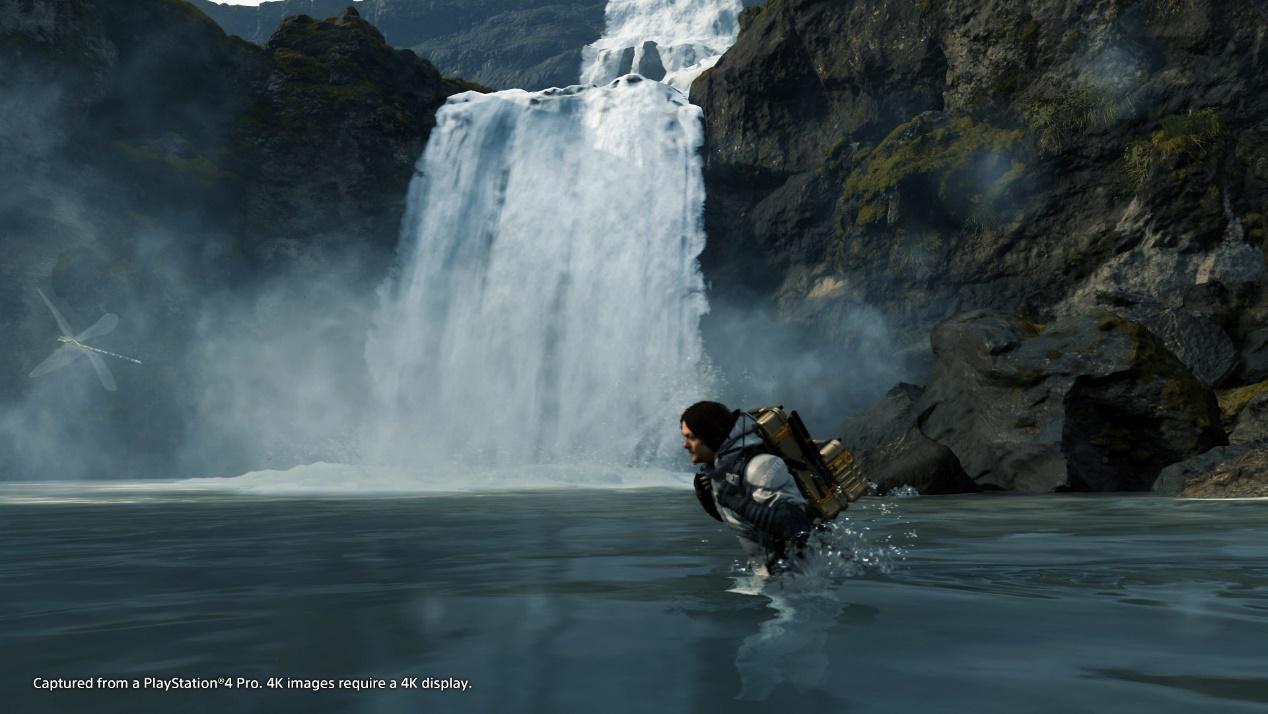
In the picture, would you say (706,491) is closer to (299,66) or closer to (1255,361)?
(1255,361)

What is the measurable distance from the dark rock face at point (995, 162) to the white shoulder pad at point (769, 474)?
63.9 feet

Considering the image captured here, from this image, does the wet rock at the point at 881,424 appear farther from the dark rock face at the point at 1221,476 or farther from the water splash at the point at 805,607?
the water splash at the point at 805,607

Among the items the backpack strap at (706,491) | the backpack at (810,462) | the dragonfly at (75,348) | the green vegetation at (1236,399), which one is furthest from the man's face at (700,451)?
the dragonfly at (75,348)

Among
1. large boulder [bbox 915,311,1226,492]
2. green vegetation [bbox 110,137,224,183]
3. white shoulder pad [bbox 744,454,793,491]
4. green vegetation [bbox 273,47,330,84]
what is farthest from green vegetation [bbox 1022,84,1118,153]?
green vegetation [bbox 110,137,224,183]

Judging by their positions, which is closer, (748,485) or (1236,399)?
(748,485)

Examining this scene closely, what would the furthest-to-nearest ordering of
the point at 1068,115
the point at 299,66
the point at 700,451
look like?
the point at 299,66
the point at 1068,115
the point at 700,451

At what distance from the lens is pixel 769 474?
5.40 metres

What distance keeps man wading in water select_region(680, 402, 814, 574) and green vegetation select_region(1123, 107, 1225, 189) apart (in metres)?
23.6

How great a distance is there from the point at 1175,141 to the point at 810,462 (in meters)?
23.8

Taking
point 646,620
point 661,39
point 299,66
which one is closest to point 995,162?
point 299,66

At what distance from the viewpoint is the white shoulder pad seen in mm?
5402

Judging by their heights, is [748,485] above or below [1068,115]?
below

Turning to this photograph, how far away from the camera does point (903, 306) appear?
29.7 m

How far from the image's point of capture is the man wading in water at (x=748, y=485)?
539 cm
